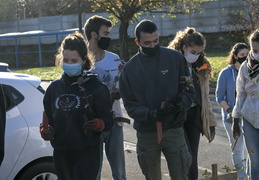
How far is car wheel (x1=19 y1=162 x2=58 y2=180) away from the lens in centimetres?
538

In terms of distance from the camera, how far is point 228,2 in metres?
30.1

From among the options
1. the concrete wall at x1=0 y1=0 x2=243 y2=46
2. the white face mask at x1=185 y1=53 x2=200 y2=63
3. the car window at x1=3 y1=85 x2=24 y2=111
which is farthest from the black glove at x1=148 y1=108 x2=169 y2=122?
the concrete wall at x1=0 y1=0 x2=243 y2=46

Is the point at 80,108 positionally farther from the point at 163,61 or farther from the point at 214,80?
the point at 214,80

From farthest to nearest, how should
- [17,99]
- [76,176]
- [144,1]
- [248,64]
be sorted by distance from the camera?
[144,1]
[17,99]
[248,64]
[76,176]

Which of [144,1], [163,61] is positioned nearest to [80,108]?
[163,61]

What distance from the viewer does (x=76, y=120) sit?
4250 millimetres

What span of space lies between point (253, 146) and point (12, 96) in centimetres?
261

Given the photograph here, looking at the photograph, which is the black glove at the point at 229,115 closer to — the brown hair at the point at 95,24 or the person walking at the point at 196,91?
the person walking at the point at 196,91

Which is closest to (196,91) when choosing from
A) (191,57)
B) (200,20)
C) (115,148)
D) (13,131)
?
(191,57)

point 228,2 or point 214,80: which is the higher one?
point 228,2

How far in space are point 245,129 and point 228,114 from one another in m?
1.00

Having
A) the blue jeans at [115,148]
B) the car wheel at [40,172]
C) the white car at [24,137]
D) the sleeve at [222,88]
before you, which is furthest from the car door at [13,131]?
the sleeve at [222,88]

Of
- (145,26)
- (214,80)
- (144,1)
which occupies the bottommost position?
(214,80)

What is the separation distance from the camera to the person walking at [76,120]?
4.24 metres
